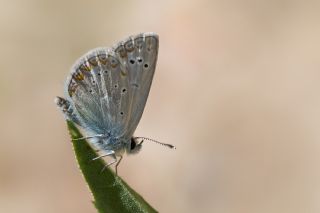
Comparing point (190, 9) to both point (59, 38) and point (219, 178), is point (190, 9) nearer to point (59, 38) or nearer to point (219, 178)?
point (59, 38)

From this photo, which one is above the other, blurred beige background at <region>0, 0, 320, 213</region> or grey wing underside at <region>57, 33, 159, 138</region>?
grey wing underside at <region>57, 33, 159, 138</region>

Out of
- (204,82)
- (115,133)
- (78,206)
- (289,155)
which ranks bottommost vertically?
(78,206)

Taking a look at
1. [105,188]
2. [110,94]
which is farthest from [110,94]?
→ [105,188]

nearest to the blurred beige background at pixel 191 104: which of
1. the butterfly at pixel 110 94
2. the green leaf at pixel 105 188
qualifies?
the butterfly at pixel 110 94

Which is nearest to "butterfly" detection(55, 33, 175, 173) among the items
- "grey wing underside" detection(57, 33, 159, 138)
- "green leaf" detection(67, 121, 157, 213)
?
"grey wing underside" detection(57, 33, 159, 138)

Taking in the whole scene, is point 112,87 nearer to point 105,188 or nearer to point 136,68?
point 136,68

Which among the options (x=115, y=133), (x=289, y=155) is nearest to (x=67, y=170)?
(x=289, y=155)

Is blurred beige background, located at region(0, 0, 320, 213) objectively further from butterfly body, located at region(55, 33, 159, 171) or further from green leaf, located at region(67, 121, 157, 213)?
green leaf, located at region(67, 121, 157, 213)
